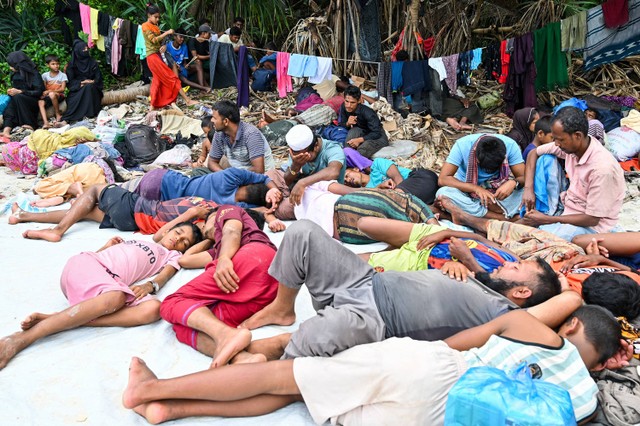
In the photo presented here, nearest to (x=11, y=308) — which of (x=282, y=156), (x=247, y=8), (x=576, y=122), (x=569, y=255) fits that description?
(x=569, y=255)

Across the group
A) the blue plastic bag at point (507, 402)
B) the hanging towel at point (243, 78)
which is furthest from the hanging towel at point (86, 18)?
the blue plastic bag at point (507, 402)

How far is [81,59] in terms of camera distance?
9.15 metres

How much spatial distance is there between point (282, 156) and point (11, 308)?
4.20 meters

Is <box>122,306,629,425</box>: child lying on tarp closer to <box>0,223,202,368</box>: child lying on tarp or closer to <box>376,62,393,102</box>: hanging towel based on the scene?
<box>0,223,202,368</box>: child lying on tarp

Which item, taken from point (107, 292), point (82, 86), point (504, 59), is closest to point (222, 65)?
point (82, 86)

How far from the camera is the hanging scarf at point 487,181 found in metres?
4.34

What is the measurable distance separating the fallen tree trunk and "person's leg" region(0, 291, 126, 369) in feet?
24.7

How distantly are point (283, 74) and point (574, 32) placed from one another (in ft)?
12.9

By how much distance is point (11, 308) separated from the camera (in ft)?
10.0

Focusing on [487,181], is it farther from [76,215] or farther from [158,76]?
[158,76]

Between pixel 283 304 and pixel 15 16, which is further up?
pixel 15 16

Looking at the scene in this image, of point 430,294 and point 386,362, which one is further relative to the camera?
point 430,294

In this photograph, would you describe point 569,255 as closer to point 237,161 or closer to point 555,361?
point 555,361

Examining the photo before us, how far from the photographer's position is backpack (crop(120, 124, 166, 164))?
671 cm
